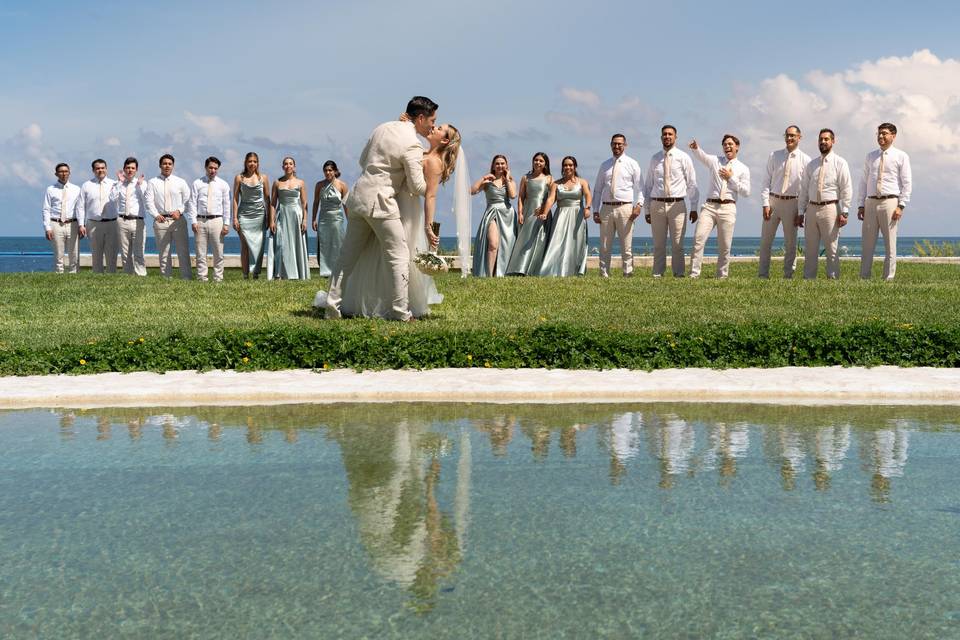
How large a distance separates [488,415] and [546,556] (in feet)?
9.70

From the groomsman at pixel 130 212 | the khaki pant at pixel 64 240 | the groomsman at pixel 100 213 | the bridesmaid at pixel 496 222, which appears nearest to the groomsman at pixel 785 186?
the bridesmaid at pixel 496 222

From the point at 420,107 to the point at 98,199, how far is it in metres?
11.3

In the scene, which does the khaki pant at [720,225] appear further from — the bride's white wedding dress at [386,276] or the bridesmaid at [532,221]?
the bride's white wedding dress at [386,276]

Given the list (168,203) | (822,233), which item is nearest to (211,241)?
(168,203)

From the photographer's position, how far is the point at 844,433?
6859mm

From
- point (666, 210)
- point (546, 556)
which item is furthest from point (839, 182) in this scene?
point (546, 556)

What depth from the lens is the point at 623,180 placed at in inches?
693

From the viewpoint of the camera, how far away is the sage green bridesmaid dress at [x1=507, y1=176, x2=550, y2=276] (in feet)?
60.0

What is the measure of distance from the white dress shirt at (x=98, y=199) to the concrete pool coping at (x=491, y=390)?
12236 millimetres

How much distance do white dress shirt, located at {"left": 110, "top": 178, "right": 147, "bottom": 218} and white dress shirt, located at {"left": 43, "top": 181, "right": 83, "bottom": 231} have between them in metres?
1.07

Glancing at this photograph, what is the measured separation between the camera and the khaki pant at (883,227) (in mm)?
16406

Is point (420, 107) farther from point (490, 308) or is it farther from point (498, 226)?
point (498, 226)

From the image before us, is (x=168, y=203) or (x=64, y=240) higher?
(x=168, y=203)

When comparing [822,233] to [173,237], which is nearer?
[822,233]
